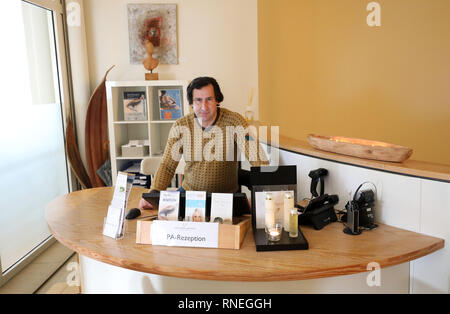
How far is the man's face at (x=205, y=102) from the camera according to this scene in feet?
7.85

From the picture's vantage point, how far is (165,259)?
163cm

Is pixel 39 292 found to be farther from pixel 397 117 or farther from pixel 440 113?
pixel 440 113

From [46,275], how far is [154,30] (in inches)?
107

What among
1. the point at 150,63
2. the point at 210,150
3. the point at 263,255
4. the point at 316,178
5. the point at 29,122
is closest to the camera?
the point at 263,255

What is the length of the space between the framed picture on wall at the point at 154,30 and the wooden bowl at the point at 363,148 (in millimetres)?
Answer: 2514

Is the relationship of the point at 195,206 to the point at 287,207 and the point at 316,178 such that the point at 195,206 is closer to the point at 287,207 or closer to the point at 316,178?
the point at 287,207

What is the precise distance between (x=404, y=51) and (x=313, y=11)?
4.17ft

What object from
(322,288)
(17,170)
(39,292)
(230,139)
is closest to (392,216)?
(322,288)

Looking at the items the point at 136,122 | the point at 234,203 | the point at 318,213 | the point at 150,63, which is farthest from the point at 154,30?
the point at 318,213

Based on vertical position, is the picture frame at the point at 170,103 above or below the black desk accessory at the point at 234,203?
above

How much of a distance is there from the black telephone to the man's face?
859 millimetres

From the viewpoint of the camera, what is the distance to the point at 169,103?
4.27m

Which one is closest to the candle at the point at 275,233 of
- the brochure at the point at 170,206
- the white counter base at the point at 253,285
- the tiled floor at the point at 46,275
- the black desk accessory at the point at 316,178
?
the white counter base at the point at 253,285

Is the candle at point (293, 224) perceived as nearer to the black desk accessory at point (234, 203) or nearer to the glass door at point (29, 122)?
the black desk accessory at point (234, 203)
